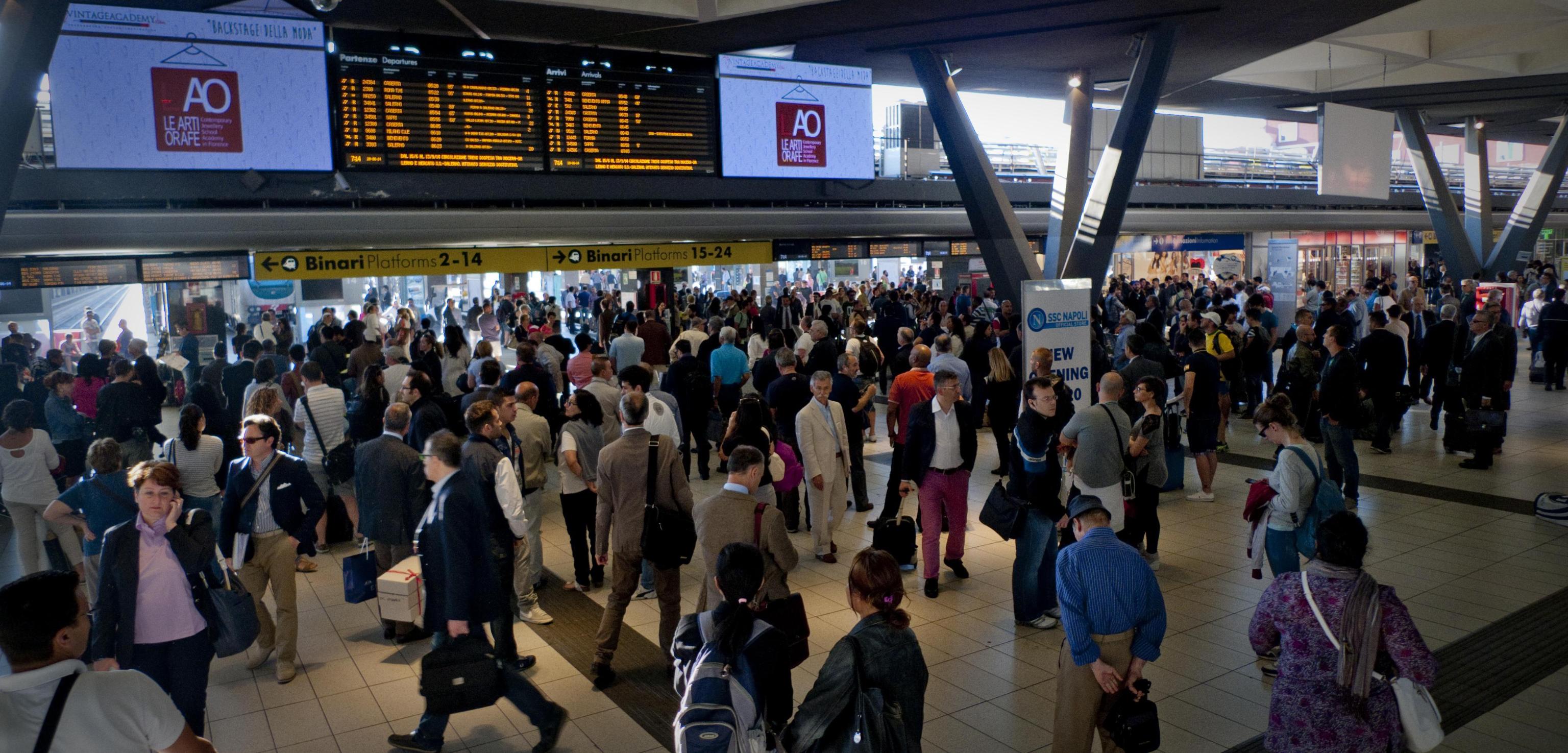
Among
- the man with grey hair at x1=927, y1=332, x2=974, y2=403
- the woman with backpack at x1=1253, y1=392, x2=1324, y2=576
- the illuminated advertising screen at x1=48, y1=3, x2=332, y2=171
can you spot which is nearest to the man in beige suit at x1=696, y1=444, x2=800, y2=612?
the woman with backpack at x1=1253, y1=392, x2=1324, y2=576

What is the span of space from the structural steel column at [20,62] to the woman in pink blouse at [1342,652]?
289 inches

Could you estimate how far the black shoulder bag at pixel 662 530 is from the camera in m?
5.57

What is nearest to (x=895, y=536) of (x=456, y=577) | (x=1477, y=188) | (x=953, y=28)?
(x=456, y=577)

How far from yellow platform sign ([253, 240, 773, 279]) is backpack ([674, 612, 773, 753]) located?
938 centimetres

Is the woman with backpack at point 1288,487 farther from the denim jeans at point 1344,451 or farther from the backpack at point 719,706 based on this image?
the backpack at point 719,706

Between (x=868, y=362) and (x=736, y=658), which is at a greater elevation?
(x=868, y=362)

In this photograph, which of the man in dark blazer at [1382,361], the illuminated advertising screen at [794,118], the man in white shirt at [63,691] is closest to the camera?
the man in white shirt at [63,691]

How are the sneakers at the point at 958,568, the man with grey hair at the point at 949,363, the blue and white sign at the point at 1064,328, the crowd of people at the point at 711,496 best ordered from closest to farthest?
the crowd of people at the point at 711,496 → the sneakers at the point at 958,568 → the blue and white sign at the point at 1064,328 → the man with grey hair at the point at 949,363

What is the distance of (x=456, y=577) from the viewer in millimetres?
4691

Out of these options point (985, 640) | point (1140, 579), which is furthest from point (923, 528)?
point (1140, 579)

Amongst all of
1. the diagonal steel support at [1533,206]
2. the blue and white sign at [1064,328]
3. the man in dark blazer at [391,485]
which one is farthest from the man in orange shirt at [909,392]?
the diagonal steel support at [1533,206]

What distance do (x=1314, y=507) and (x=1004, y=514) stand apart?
5.55 ft

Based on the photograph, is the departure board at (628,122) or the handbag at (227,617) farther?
the departure board at (628,122)

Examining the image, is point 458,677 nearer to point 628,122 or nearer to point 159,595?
point 159,595
